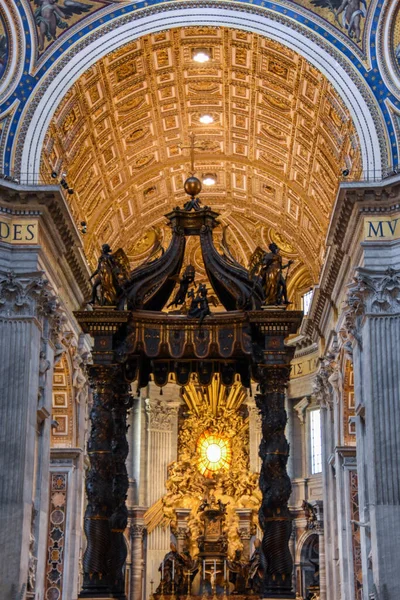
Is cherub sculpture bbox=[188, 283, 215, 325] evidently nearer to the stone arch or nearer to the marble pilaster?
the stone arch

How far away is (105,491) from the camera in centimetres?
1324

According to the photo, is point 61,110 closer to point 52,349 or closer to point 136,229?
point 52,349

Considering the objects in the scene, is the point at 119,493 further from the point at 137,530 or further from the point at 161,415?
the point at 161,415

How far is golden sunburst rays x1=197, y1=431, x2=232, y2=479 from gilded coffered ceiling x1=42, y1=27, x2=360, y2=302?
6.38 metres

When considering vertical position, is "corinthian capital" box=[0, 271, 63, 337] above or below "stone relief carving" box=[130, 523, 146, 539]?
above

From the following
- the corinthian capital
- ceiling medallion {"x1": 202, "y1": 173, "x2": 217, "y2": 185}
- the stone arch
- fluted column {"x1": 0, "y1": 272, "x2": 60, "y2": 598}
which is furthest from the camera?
ceiling medallion {"x1": 202, "y1": 173, "x2": 217, "y2": 185}

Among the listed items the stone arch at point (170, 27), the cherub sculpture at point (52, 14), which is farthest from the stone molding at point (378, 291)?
the cherub sculpture at point (52, 14)

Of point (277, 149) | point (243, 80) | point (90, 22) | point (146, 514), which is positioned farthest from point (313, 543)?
point (90, 22)

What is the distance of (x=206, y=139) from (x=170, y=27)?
508 cm

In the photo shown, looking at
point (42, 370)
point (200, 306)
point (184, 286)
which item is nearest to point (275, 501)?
point (200, 306)

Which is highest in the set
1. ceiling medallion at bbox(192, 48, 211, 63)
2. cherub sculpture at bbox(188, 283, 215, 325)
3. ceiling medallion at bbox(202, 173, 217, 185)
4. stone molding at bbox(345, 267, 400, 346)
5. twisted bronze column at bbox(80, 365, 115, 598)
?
ceiling medallion at bbox(192, 48, 211, 63)

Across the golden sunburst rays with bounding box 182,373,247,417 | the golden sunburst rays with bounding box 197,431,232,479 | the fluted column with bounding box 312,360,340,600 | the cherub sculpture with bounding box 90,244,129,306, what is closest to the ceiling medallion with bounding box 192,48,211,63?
the fluted column with bounding box 312,360,340,600

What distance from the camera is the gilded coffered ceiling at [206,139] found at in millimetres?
21047

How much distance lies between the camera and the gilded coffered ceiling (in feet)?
69.1
